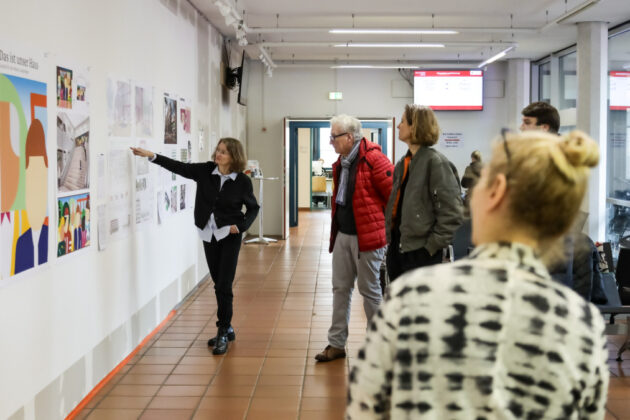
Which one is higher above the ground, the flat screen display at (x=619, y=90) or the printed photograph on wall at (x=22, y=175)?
the flat screen display at (x=619, y=90)

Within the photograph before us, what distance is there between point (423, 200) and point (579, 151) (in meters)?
2.51

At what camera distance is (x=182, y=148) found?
668 cm

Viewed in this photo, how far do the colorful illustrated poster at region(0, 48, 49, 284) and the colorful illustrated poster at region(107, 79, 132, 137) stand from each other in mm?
1021

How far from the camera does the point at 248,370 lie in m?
4.68

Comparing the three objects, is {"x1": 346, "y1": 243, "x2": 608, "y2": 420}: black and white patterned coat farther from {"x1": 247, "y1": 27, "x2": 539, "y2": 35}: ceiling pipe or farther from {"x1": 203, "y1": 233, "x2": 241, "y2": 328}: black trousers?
{"x1": 247, "y1": 27, "x2": 539, "y2": 35}: ceiling pipe

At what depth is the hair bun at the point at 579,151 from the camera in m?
1.14

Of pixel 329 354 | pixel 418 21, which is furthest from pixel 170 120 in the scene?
pixel 418 21

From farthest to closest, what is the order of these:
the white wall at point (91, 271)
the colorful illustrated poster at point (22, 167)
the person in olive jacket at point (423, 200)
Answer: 1. the person in olive jacket at point (423, 200)
2. the white wall at point (91, 271)
3. the colorful illustrated poster at point (22, 167)

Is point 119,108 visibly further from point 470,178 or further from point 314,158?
point 314,158

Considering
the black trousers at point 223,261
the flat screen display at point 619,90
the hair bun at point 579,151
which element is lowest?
the black trousers at point 223,261

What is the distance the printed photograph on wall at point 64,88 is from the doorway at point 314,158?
9.19 metres

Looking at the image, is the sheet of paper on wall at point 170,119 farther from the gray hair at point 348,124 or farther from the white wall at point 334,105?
Answer: the white wall at point 334,105

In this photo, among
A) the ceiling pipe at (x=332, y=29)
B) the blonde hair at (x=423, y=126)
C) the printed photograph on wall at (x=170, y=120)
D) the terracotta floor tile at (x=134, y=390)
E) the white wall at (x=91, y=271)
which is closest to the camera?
the white wall at (x=91, y=271)

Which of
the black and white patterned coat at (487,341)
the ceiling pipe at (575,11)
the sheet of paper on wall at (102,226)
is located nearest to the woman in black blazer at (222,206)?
the sheet of paper on wall at (102,226)
